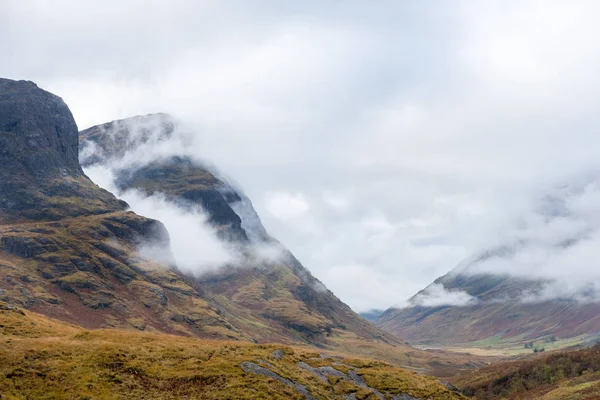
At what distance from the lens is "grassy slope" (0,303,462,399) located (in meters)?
47.0

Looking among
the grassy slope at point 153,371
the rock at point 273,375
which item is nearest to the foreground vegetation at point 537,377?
the grassy slope at point 153,371

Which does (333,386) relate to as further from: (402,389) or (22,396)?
(22,396)

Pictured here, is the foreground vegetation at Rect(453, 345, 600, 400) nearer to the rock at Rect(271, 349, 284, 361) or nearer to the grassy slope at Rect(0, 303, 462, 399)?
the grassy slope at Rect(0, 303, 462, 399)

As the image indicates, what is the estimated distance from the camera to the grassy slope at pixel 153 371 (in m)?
47.0

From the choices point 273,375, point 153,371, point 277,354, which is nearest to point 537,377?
point 277,354

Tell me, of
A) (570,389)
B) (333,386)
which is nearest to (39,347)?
(333,386)

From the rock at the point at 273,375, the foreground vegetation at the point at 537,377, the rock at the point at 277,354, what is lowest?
the foreground vegetation at the point at 537,377

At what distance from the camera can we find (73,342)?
185ft

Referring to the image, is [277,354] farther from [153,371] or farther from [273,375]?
[153,371]

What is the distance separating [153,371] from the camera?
51.6 metres

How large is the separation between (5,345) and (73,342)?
23.4ft

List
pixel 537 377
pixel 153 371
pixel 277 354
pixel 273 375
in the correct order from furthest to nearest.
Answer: pixel 537 377, pixel 277 354, pixel 273 375, pixel 153 371

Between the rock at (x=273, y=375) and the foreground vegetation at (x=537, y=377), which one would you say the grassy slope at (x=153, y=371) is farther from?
the foreground vegetation at (x=537, y=377)

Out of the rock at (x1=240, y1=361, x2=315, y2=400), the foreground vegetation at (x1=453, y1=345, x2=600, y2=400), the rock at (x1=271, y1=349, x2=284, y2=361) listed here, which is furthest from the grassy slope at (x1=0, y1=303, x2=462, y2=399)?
the foreground vegetation at (x1=453, y1=345, x2=600, y2=400)
